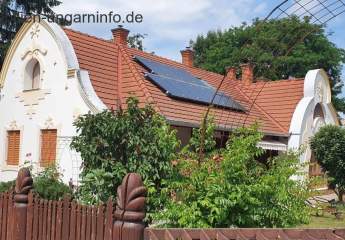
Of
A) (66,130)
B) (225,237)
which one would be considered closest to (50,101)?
(66,130)

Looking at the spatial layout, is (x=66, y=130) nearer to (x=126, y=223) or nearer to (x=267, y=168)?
(x=267, y=168)

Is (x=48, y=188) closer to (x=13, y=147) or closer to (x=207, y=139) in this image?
(x=207, y=139)

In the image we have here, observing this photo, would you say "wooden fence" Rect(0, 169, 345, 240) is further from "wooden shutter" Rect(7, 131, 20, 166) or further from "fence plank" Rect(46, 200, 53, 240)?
"wooden shutter" Rect(7, 131, 20, 166)

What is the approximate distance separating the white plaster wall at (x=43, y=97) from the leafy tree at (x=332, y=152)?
9.51 meters

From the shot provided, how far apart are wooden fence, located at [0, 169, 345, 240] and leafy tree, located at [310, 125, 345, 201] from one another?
14.1 m

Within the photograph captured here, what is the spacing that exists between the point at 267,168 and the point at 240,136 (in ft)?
2.24

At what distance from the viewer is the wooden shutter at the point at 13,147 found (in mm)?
17031

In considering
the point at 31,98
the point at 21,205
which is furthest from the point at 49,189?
the point at 31,98

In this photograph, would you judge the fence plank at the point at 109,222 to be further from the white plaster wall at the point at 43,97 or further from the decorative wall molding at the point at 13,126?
the decorative wall molding at the point at 13,126

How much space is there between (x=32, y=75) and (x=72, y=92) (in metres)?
2.82

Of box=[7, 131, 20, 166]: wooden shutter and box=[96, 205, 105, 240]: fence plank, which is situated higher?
box=[7, 131, 20, 166]: wooden shutter

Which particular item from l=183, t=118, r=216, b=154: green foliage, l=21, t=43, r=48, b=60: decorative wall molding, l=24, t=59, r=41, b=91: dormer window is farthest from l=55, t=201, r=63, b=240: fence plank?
l=24, t=59, r=41, b=91: dormer window

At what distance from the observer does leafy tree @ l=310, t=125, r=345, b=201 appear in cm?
1817

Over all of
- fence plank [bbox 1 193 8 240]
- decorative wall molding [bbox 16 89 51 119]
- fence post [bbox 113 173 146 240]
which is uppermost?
decorative wall molding [bbox 16 89 51 119]
